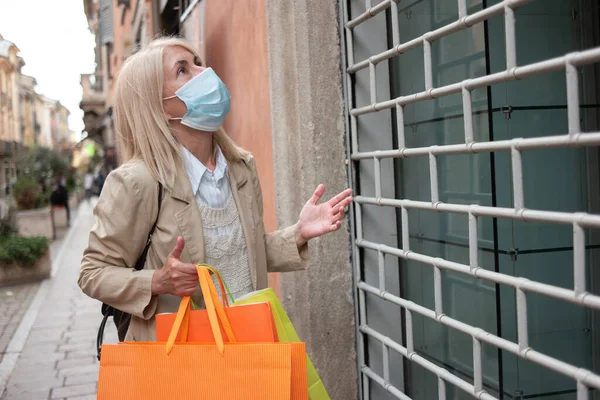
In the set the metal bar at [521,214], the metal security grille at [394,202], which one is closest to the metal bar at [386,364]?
the metal security grille at [394,202]

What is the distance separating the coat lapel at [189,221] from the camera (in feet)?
8.16

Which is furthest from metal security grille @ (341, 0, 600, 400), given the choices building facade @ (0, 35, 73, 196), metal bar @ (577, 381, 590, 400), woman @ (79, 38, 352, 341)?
building facade @ (0, 35, 73, 196)

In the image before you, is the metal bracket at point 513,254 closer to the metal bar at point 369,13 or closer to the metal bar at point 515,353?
the metal bar at point 515,353

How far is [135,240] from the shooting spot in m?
2.46

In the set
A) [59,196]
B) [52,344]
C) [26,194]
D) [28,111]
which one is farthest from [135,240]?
[28,111]

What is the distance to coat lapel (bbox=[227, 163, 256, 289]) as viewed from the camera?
2.65 m

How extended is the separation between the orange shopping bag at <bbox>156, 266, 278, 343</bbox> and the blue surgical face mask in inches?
31.9

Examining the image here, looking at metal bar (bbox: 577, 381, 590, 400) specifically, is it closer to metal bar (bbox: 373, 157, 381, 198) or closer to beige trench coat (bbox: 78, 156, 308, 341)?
beige trench coat (bbox: 78, 156, 308, 341)

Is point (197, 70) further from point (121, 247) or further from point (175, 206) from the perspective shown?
point (121, 247)

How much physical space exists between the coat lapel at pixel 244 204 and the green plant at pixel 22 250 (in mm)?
9269

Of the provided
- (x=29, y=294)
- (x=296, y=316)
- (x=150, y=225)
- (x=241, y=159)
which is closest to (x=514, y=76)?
(x=241, y=159)

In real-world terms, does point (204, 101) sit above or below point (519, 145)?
Result: above

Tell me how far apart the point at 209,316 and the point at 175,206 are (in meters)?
0.54

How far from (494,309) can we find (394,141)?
100 cm
